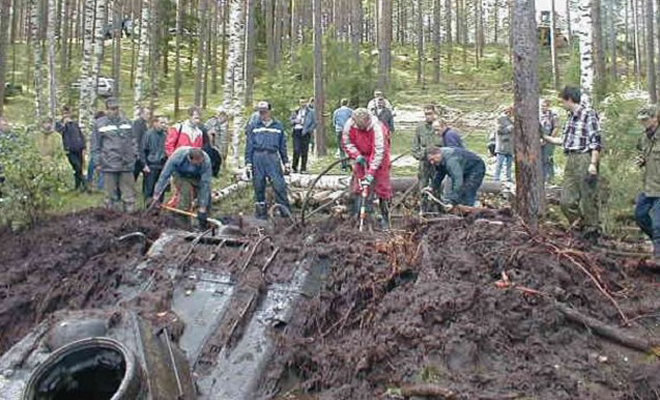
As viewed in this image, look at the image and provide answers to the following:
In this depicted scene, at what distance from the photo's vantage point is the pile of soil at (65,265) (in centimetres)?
735

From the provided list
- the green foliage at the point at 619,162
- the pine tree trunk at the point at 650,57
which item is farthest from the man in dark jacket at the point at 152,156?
the pine tree trunk at the point at 650,57

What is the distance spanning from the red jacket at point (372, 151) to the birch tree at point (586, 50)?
23.6 feet

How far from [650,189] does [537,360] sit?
3.36 meters

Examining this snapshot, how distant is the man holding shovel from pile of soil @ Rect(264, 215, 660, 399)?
8.14 feet

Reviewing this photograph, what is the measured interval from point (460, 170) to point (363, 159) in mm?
1271

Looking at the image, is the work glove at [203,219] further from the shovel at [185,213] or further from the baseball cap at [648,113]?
the baseball cap at [648,113]

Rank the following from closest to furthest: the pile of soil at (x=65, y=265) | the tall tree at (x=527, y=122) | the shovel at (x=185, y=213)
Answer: the pile of soil at (x=65, y=265) < the tall tree at (x=527, y=122) < the shovel at (x=185, y=213)

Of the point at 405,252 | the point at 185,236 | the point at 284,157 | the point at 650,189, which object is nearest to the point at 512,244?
the point at 405,252

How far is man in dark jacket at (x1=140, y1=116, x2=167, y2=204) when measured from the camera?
1284 centimetres

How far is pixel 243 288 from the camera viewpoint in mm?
6867

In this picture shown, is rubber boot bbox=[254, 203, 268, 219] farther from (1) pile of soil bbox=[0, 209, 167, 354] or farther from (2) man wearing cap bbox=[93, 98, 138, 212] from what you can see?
(1) pile of soil bbox=[0, 209, 167, 354]

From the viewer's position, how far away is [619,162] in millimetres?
11023

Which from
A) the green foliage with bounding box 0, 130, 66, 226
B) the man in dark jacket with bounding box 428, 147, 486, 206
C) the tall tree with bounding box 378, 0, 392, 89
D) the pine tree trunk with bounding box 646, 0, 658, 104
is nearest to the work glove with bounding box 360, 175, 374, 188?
the man in dark jacket with bounding box 428, 147, 486, 206

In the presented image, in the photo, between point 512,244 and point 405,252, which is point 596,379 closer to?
Answer: point 512,244
